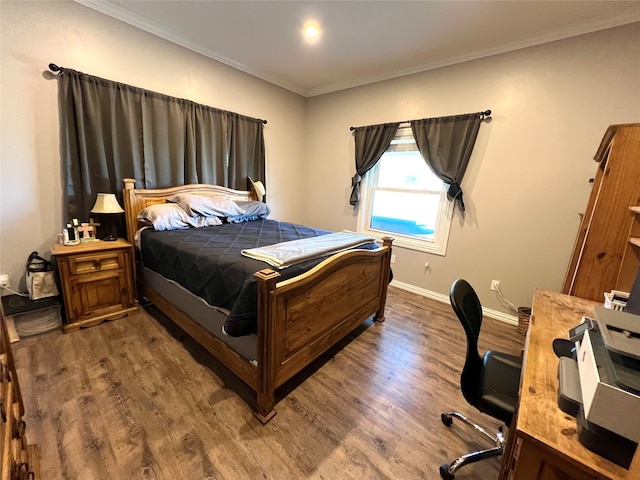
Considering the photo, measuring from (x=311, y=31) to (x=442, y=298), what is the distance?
3180 millimetres

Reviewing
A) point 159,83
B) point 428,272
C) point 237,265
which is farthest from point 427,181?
point 159,83

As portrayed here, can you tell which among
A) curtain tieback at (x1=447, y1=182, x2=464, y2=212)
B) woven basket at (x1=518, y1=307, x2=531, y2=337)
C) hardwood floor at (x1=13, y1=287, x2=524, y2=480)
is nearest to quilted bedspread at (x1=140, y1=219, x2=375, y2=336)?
hardwood floor at (x1=13, y1=287, x2=524, y2=480)

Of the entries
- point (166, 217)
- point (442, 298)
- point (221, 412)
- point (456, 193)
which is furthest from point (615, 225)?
point (166, 217)

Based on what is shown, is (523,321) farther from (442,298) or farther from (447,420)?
(447,420)

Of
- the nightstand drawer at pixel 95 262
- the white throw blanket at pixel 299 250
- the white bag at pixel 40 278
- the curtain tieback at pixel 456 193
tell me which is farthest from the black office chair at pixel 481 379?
the white bag at pixel 40 278

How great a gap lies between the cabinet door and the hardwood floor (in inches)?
6.8

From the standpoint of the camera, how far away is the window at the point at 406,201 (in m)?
3.25

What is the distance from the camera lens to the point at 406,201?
3545mm

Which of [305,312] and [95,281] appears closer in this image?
[305,312]

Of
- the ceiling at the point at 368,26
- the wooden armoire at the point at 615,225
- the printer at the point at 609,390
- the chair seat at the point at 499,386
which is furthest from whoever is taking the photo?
the ceiling at the point at 368,26

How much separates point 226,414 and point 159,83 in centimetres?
313

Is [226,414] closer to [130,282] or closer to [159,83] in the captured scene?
[130,282]

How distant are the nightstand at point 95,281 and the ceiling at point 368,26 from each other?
6.81ft

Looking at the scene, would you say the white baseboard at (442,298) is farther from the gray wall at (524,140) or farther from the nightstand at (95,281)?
the nightstand at (95,281)
